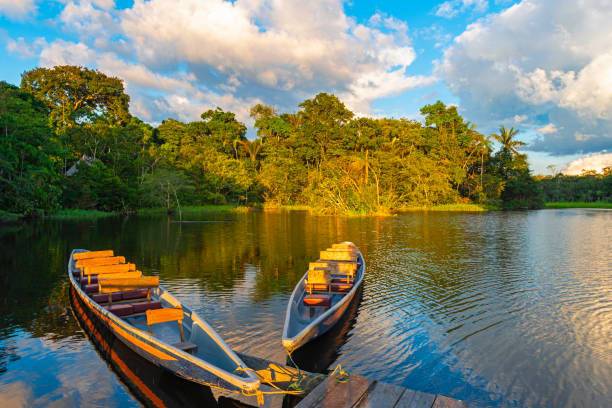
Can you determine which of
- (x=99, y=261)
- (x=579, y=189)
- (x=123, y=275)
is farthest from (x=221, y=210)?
(x=579, y=189)

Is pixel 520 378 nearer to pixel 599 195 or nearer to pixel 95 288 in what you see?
pixel 95 288

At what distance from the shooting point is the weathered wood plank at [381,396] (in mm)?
4996

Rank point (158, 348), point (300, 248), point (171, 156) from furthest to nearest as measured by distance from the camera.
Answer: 1. point (171, 156)
2. point (300, 248)
3. point (158, 348)

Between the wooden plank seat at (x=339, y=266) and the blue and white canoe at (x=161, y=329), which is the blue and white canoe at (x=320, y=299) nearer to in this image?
the wooden plank seat at (x=339, y=266)

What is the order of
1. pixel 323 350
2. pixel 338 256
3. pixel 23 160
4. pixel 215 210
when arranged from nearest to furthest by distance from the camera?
pixel 323 350, pixel 338 256, pixel 23 160, pixel 215 210

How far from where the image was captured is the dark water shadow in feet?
25.7

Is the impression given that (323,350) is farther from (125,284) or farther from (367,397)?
(125,284)

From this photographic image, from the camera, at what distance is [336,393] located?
207 inches

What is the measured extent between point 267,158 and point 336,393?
236ft

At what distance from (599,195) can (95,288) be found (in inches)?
4431

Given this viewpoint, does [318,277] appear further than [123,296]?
Yes

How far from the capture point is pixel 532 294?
13453mm

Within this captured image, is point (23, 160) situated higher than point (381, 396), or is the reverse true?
point (23, 160)

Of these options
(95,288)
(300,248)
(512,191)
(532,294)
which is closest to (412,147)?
(512,191)
